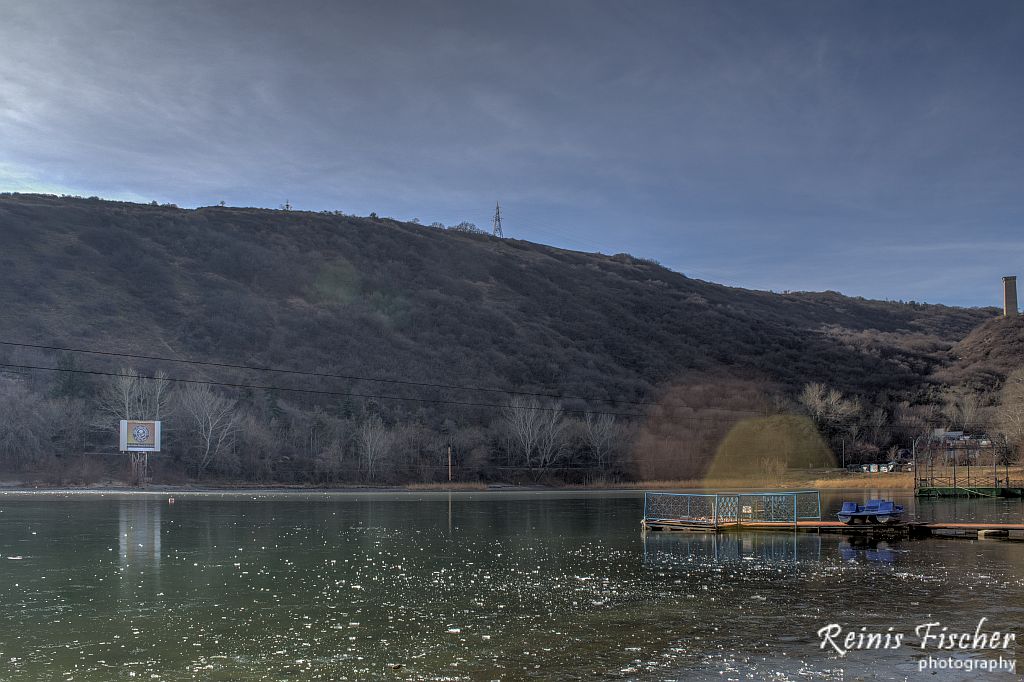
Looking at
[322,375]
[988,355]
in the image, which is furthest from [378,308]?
[988,355]

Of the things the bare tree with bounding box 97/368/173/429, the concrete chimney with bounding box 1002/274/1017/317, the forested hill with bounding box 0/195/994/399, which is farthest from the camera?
the concrete chimney with bounding box 1002/274/1017/317

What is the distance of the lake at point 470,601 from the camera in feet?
42.4

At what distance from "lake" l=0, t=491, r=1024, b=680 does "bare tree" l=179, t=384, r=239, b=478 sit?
114 feet

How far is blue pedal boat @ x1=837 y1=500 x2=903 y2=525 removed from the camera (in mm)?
33156

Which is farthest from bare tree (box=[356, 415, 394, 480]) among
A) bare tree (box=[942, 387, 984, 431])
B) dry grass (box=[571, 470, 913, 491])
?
bare tree (box=[942, 387, 984, 431])

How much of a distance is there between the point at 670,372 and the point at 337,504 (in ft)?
239

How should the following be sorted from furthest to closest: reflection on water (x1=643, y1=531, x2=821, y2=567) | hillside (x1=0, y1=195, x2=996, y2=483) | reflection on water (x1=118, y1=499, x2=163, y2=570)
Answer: hillside (x1=0, y1=195, x2=996, y2=483) < reflection on water (x1=643, y1=531, x2=821, y2=567) < reflection on water (x1=118, y1=499, x2=163, y2=570)

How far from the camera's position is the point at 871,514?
33375 millimetres

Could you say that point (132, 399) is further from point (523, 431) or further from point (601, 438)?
point (601, 438)

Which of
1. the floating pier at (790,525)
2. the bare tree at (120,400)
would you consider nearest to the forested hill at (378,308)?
the bare tree at (120,400)

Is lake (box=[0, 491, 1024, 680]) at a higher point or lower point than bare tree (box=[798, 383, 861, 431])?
lower

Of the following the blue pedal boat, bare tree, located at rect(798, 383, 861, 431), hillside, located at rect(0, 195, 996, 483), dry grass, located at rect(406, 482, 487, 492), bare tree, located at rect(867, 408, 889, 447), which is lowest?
dry grass, located at rect(406, 482, 487, 492)

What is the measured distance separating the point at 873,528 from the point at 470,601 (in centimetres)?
1961

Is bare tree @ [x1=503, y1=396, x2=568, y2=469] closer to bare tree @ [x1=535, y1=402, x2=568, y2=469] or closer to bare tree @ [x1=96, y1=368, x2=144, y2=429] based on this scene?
bare tree @ [x1=535, y1=402, x2=568, y2=469]
